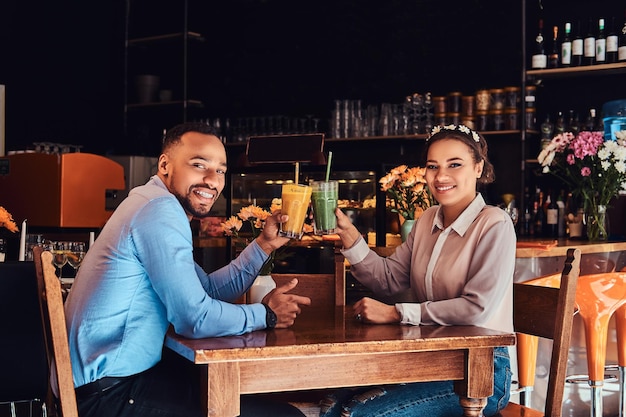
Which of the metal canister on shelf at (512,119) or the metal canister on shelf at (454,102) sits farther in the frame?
the metal canister on shelf at (454,102)

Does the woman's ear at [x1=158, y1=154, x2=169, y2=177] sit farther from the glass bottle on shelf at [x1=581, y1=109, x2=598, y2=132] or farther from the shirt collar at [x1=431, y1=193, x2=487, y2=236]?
the glass bottle on shelf at [x1=581, y1=109, x2=598, y2=132]

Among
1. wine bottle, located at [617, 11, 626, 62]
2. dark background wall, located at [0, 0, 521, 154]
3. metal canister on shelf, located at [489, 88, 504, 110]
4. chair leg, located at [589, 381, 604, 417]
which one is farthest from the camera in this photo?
dark background wall, located at [0, 0, 521, 154]

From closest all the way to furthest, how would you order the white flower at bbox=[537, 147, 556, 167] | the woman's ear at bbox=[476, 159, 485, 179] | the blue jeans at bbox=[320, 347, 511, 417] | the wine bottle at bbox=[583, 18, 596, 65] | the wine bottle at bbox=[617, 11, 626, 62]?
the blue jeans at bbox=[320, 347, 511, 417] → the woman's ear at bbox=[476, 159, 485, 179] → the white flower at bbox=[537, 147, 556, 167] → the wine bottle at bbox=[617, 11, 626, 62] → the wine bottle at bbox=[583, 18, 596, 65]

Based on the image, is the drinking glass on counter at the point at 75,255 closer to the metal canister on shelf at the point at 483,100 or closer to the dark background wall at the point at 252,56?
the metal canister on shelf at the point at 483,100

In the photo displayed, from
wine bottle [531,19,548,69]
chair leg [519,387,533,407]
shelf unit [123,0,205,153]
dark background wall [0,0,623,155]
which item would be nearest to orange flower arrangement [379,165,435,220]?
chair leg [519,387,533,407]

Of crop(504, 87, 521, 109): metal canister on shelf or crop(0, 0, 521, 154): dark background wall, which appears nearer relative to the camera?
crop(504, 87, 521, 109): metal canister on shelf

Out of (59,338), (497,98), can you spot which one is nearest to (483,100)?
(497,98)

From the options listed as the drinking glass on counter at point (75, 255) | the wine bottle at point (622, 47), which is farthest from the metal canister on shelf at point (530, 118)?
the drinking glass on counter at point (75, 255)

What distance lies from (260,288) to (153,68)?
5.72m

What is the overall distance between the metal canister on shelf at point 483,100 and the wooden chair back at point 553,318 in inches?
144

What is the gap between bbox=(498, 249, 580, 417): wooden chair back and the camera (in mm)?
2256

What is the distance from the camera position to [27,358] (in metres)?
3.00

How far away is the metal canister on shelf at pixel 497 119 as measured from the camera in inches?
239

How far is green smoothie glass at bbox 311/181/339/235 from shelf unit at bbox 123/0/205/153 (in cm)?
517
